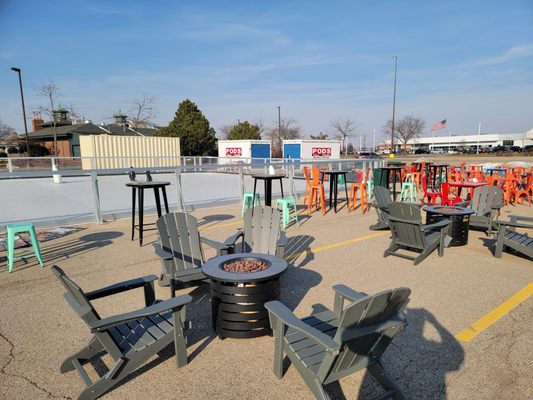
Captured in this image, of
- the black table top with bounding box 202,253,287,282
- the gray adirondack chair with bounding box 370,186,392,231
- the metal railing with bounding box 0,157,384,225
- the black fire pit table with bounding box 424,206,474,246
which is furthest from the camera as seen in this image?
the metal railing with bounding box 0,157,384,225

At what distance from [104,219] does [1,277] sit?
371 centimetres

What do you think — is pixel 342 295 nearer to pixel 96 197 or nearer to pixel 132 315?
pixel 132 315

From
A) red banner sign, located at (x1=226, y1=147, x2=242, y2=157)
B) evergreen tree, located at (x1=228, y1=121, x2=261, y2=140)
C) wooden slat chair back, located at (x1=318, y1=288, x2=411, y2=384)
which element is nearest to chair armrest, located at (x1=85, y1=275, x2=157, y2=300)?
wooden slat chair back, located at (x1=318, y1=288, x2=411, y2=384)

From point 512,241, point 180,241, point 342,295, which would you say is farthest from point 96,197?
point 512,241

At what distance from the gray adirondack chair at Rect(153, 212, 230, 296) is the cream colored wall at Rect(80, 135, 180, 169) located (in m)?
19.4

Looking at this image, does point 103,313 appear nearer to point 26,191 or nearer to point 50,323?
point 50,323

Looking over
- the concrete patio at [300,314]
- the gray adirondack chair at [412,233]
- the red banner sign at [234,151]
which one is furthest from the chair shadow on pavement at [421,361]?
the red banner sign at [234,151]

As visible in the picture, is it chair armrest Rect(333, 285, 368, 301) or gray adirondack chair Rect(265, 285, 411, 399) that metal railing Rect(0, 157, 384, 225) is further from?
gray adirondack chair Rect(265, 285, 411, 399)

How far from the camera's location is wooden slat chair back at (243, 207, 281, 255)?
4656 millimetres

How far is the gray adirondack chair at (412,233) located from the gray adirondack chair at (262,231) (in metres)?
2.12

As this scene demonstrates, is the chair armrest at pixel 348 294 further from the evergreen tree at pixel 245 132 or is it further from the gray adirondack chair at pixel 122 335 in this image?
the evergreen tree at pixel 245 132

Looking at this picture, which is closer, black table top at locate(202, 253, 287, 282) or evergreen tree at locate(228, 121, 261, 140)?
black table top at locate(202, 253, 287, 282)

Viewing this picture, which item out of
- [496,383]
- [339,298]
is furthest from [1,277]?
[496,383]

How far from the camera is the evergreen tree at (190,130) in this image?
37.5 m
